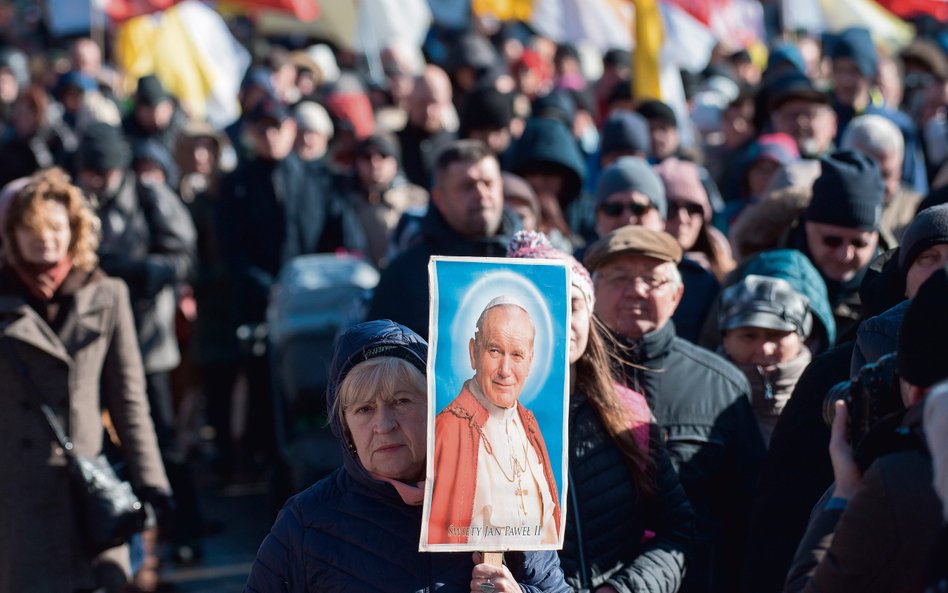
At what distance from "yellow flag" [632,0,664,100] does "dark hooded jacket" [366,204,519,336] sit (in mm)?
4713

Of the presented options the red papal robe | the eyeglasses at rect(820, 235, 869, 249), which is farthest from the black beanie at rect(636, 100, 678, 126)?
the red papal robe

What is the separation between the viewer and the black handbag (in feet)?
17.0

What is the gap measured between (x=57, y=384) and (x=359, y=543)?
8.27ft

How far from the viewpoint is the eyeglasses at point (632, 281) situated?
4.57 m

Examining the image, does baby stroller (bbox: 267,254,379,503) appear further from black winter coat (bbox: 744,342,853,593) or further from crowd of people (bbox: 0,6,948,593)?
black winter coat (bbox: 744,342,853,593)

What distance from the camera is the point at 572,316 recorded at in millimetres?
3912

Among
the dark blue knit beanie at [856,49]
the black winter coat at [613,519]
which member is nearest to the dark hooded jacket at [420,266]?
the black winter coat at [613,519]

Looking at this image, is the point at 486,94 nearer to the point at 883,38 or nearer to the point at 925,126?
the point at 925,126

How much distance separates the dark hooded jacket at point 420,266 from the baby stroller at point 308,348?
3.35ft

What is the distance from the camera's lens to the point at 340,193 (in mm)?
8938

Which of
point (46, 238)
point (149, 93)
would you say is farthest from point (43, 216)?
point (149, 93)

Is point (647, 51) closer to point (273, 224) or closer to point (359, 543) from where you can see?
point (273, 224)

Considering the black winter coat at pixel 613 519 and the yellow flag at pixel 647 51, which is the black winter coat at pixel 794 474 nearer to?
the black winter coat at pixel 613 519

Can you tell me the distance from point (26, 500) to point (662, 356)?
2.28 metres
